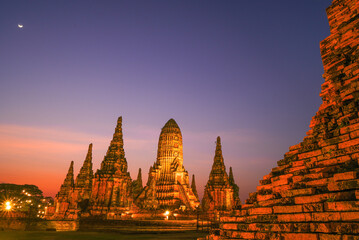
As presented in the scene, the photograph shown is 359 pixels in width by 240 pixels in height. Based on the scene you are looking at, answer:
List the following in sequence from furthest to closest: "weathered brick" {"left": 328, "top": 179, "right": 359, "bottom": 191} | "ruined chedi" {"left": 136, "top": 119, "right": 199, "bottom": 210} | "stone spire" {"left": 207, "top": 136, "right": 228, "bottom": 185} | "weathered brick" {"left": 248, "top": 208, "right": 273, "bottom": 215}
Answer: "ruined chedi" {"left": 136, "top": 119, "right": 199, "bottom": 210} → "stone spire" {"left": 207, "top": 136, "right": 228, "bottom": 185} → "weathered brick" {"left": 248, "top": 208, "right": 273, "bottom": 215} → "weathered brick" {"left": 328, "top": 179, "right": 359, "bottom": 191}

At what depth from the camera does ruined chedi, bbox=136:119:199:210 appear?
5553cm

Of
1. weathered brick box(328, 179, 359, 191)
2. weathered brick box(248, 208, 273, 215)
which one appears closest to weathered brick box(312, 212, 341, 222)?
weathered brick box(328, 179, 359, 191)

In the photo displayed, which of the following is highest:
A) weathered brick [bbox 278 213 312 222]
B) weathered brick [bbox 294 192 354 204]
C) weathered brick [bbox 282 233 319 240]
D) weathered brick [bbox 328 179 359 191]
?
weathered brick [bbox 328 179 359 191]

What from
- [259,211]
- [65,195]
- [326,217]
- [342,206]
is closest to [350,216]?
[342,206]

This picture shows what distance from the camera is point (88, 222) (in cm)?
2816

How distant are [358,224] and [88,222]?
96.6 feet

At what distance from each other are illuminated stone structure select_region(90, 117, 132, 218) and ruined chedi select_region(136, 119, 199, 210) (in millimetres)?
16557

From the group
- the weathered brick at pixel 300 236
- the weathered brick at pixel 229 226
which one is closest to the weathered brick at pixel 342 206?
the weathered brick at pixel 300 236

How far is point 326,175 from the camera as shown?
6.39 m

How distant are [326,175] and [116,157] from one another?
35036 mm

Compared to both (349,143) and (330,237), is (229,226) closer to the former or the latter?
(330,237)

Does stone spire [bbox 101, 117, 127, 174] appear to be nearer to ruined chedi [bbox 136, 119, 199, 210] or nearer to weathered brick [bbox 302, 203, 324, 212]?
ruined chedi [bbox 136, 119, 199, 210]

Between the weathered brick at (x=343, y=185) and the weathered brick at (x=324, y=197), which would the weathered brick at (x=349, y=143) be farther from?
the weathered brick at (x=324, y=197)

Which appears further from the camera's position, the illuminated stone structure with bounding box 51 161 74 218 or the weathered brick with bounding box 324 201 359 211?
the illuminated stone structure with bounding box 51 161 74 218
